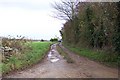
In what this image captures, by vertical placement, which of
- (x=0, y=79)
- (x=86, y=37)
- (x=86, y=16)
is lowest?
(x=0, y=79)

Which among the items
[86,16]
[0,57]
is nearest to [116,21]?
[0,57]

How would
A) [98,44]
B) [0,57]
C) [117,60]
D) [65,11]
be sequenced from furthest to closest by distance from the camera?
1. [65,11]
2. [98,44]
3. [117,60]
4. [0,57]

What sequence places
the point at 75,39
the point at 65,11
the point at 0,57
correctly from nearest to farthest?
1. the point at 0,57
2. the point at 75,39
3. the point at 65,11

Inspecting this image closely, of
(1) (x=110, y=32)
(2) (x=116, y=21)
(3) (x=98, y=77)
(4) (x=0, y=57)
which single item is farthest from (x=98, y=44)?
(3) (x=98, y=77)

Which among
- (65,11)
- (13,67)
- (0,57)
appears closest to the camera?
Answer: (13,67)

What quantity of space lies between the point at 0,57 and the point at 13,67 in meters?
2.49

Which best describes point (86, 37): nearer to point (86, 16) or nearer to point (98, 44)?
point (86, 16)

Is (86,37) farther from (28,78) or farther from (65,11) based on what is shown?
(28,78)

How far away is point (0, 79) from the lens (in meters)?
10.4

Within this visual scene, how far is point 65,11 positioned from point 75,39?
293 inches

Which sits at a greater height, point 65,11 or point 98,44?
point 65,11

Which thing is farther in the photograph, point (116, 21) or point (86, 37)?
point (86, 37)

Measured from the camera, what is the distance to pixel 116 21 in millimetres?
16812

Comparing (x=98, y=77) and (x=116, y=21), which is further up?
(x=116, y=21)
